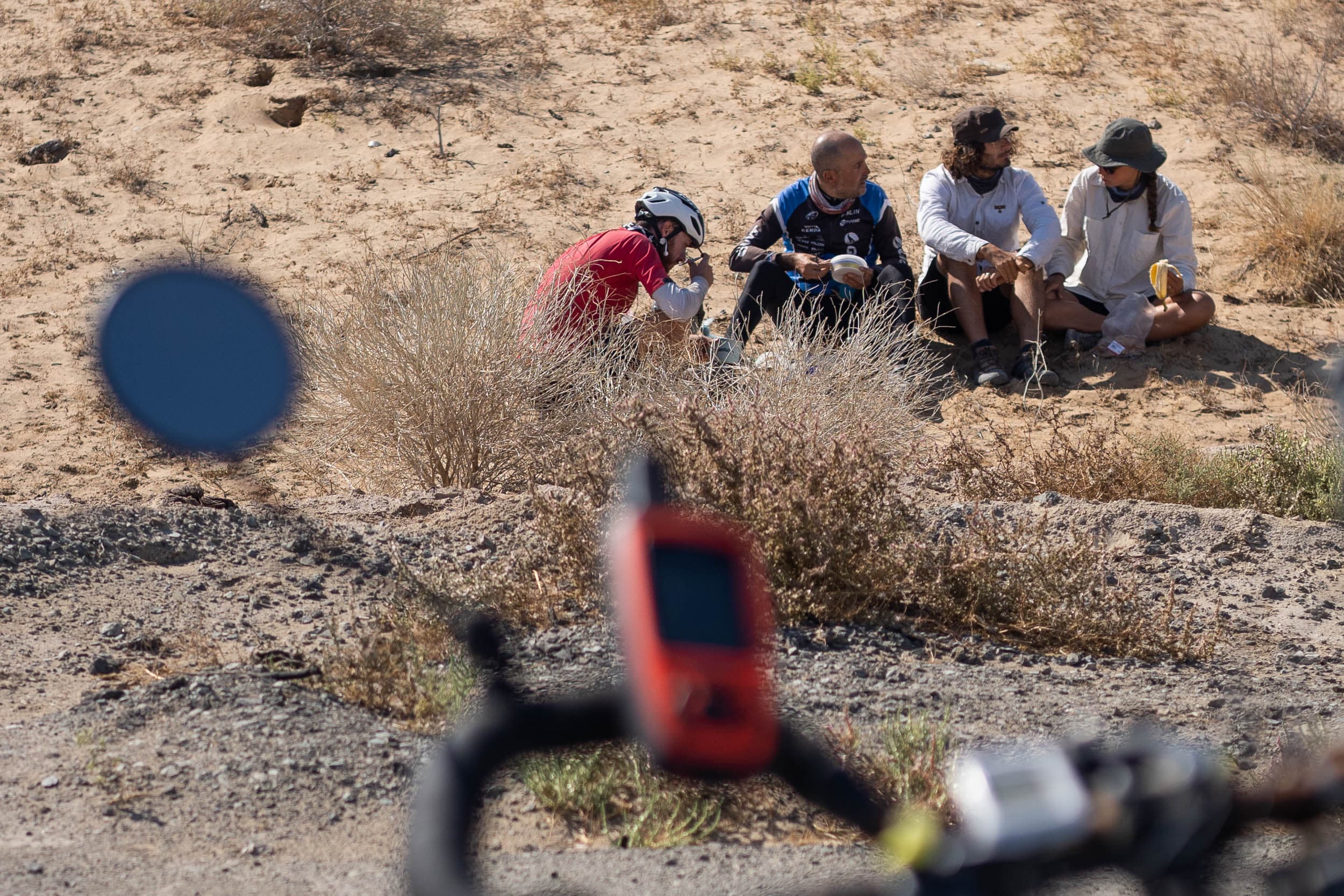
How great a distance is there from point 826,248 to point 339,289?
2.73 m

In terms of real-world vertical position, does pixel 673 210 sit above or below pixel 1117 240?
above

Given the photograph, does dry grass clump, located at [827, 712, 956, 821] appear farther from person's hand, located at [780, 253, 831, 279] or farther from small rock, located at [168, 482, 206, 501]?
person's hand, located at [780, 253, 831, 279]

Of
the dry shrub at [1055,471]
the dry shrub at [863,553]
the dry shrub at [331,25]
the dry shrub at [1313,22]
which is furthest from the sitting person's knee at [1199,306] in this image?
the dry shrub at [331,25]

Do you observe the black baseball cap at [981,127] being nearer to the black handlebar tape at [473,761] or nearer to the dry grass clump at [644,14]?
the dry grass clump at [644,14]

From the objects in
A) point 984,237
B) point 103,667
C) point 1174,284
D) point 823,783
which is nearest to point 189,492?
point 103,667

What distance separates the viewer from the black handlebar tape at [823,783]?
1322 millimetres

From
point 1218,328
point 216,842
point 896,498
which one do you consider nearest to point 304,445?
point 896,498

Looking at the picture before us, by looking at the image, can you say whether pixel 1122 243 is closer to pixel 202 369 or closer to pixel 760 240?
pixel 760 240

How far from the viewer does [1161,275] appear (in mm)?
6492

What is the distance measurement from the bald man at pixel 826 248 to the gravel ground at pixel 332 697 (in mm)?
2043

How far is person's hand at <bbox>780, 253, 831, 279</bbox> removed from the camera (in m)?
6.17

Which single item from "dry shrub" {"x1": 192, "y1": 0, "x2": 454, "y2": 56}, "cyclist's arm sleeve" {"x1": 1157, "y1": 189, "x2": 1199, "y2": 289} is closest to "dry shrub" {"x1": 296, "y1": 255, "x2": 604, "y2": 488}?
"cyclist's arm sleeve" {"x1": 1157, "y1": 189, "x2": 1199, "y2": 289}

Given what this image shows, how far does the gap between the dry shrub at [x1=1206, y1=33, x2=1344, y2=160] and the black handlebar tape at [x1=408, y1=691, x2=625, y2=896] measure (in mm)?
8952

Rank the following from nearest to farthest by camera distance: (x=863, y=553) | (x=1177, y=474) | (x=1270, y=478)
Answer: (x=863, y=553) → (x=1270, y=478) → (x=1177, y=474)
